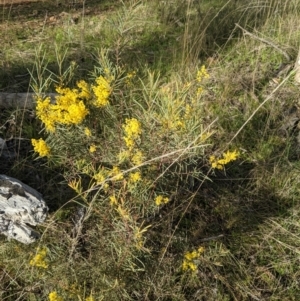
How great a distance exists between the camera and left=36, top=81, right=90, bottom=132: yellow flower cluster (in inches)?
72.0

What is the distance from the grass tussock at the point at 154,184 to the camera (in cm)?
192

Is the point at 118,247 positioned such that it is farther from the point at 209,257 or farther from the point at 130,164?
the point at 209,257

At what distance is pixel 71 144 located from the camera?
2037 millimetres

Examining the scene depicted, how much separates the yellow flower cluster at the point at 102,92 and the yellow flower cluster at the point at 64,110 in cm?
7

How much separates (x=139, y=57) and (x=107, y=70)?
1.88 m

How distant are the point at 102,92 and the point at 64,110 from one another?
201 millimetres

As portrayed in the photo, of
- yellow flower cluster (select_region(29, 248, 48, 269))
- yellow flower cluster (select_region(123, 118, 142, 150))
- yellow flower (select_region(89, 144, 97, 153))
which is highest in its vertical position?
yellow flower cluster (select_region(123, 118, 142, 150))

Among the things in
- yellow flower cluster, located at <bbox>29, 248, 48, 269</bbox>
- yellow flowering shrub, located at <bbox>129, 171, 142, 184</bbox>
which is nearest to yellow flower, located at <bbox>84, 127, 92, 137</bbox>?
yellow flowering shrub, located at <bbox>129, 171, 142, 184</bbox>

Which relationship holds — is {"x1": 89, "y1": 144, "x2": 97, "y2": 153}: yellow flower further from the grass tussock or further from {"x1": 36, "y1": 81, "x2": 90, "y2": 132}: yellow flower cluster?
{"x1": 36, "y1": 81, "x2": 90, "y2": 132}: yellow flower cluster

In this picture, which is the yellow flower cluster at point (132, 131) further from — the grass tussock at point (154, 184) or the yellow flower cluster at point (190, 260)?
the yellow flower cluster at point (190, 260)

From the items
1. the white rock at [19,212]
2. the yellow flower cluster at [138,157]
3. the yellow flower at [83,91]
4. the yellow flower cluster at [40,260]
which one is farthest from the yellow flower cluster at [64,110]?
the yellow flower cluster at [40,260]

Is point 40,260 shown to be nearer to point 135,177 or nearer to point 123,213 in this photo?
point 123,213

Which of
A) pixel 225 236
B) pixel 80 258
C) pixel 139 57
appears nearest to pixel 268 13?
pixel 139 57

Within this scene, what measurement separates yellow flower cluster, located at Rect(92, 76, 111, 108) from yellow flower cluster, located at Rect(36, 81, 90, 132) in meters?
0.07
